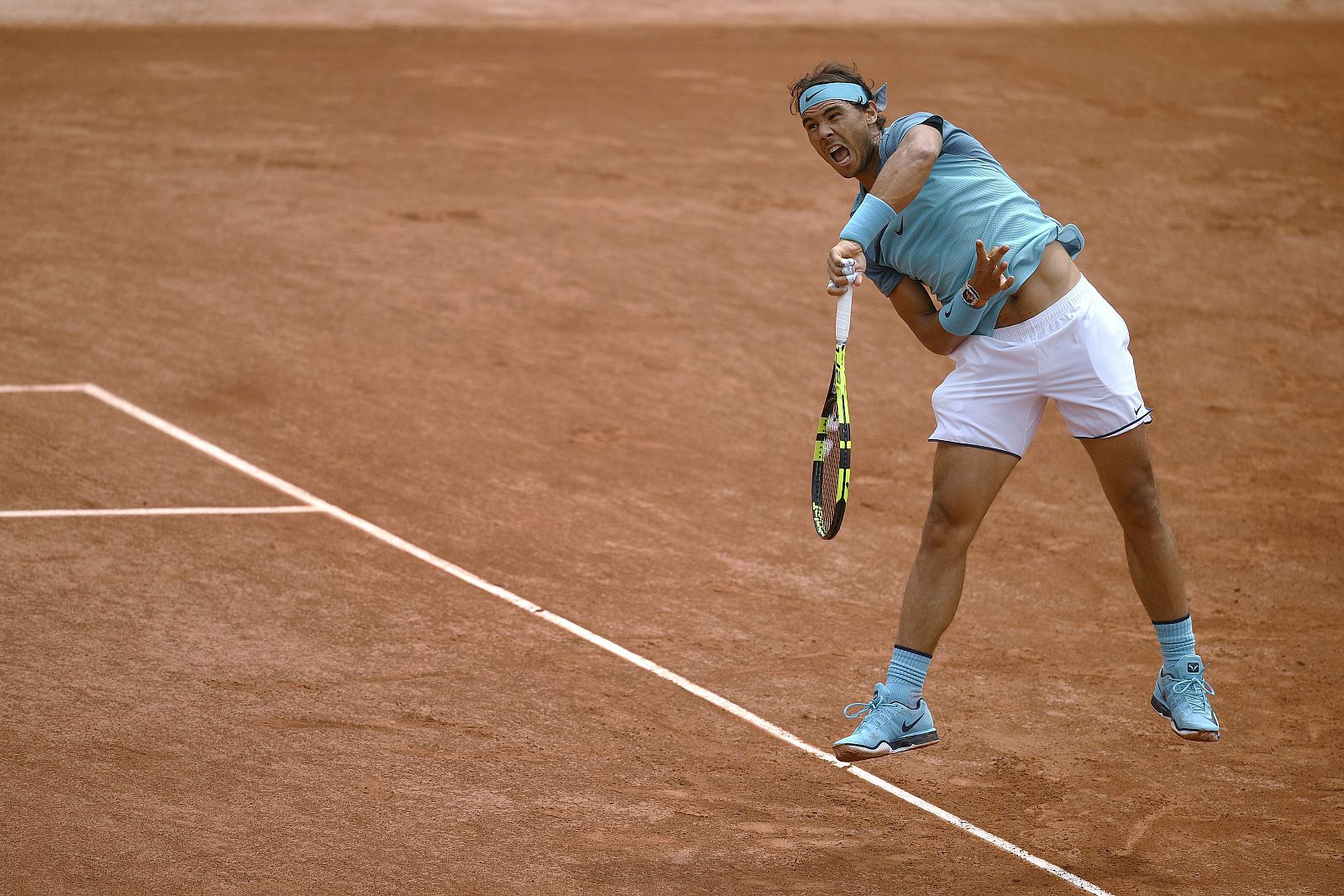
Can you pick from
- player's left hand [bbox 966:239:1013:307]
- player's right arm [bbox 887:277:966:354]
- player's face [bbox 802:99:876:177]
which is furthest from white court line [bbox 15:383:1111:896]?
player's face [bbox 802:99:876:177]

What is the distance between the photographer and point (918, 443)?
31.8 feet

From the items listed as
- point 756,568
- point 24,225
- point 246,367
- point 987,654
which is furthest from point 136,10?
point 987,654

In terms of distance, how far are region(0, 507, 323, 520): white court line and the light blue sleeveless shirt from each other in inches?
175

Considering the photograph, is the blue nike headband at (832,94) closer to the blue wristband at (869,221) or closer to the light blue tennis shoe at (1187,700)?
the blue wristband at (869,221)

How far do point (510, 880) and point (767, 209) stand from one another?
29.2ft

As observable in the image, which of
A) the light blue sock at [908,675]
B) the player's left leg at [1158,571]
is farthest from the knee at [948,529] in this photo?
the player's left leg at [1158,571]

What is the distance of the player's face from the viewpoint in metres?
4.92

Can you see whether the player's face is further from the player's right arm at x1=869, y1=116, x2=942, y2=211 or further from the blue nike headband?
the player's right arm at x1=869, y1=116, x2=942, y2=211

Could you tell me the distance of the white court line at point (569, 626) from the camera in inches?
220

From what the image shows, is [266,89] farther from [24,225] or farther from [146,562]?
[146,562]

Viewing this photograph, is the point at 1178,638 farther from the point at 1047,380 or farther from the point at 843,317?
the point at 843,317

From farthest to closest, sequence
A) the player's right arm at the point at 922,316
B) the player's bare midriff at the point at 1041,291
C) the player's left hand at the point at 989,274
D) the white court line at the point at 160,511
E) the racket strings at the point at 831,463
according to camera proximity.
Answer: the white court line at the point at 160,511 → the racket strings at the point at 831,463 → the player's right arm at the point at 922,316 → the player's bare midriff at the point at 1041,291 → the player's left hand at the point at 989,274

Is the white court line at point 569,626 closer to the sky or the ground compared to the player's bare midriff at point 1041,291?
closer to the ground

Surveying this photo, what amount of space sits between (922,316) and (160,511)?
4888 millimetres
